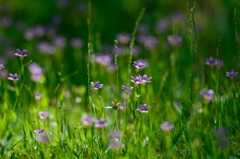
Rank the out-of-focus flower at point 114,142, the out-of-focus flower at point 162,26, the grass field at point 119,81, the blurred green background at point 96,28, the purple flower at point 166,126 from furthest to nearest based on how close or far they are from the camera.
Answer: the out-of-focus flower at point 162,26 < the blurred green background at point 96,28 < the grass field at point 119,81 < the purple flower at point 166,126 < the out-of-focus flower at point 114,142

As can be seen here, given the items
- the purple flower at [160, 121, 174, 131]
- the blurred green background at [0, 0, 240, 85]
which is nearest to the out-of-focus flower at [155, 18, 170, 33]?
the blurred green background at [0, 0, 240, 85]

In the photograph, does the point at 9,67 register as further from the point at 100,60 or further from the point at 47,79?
the point at 100,60

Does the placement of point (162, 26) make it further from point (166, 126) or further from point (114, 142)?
point (114, 142)

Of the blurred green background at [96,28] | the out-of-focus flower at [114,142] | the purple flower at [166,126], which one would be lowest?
the blurred green background at [96,28]

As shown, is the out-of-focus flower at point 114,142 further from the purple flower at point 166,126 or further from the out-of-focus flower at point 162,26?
the out-of-focus flower at point 162,26

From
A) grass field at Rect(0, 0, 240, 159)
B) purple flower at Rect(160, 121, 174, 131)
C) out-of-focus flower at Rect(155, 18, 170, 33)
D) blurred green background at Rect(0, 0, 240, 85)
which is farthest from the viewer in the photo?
out-of-focus flower at Rect(155, 18, 170, 33)

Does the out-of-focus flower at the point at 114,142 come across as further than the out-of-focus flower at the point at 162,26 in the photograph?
No

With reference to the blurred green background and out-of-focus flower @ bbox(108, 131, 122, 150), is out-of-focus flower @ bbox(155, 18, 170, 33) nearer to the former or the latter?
the blurred green background

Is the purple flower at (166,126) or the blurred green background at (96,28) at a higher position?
the purple flower at (166,126)

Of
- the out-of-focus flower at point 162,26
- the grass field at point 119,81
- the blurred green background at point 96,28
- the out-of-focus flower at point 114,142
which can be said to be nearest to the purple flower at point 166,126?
the grass field at point 119,81
